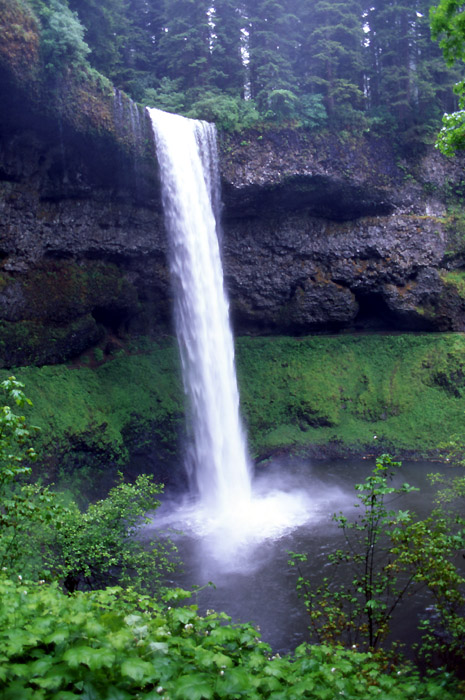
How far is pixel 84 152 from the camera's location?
16.9m

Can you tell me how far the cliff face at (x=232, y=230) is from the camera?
54.2 feet

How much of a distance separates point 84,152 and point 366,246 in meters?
12.4

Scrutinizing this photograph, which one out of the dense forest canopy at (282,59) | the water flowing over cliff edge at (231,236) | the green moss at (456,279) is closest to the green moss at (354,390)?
the water flowing over cliff edge at (231,236)

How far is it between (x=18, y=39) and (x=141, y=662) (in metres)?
16.1

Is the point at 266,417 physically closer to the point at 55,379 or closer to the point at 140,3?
the point at 55,379

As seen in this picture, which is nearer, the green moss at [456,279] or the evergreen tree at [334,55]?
the green moss at [456,279]

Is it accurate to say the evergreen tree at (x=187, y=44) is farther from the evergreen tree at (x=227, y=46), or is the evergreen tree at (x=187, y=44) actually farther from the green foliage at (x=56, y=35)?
the green foliage at (x=56, y=35)

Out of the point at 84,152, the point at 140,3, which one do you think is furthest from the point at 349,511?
the point at 140,3

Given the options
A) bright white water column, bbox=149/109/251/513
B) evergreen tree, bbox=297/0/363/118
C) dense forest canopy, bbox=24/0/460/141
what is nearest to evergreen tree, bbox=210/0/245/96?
dense forest canopy, bbox=24/0/460/141

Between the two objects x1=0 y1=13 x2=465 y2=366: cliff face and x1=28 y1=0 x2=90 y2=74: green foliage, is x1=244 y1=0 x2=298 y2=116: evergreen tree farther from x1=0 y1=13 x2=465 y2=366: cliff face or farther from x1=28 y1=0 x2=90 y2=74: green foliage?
x1=28 y1=0 x2=90 y2=74: green foliage

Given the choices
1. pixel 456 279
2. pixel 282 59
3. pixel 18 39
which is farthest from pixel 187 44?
pixel 456 279

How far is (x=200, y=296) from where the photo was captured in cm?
1831

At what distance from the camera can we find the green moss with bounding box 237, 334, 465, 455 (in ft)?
64.0

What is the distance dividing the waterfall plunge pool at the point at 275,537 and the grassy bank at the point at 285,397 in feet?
5.55
